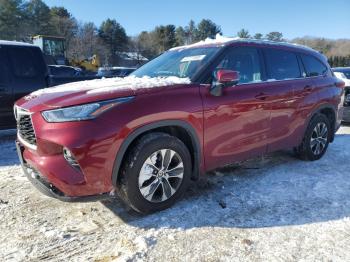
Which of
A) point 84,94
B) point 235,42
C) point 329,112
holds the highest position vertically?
point 235,42

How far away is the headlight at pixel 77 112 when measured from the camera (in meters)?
3.09

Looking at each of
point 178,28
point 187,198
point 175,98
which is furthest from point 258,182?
point 178,28

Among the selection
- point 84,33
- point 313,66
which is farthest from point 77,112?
point 84,33

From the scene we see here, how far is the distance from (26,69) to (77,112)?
15.0 ft

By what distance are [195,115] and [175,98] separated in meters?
0.29

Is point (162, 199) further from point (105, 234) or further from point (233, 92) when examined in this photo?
point (233, 92)

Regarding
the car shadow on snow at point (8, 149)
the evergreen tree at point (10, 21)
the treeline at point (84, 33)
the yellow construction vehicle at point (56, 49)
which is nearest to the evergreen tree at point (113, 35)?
the treeline at point (84, 33)

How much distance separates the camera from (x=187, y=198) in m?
4.03

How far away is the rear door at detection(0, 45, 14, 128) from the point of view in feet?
21.9

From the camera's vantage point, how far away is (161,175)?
3590 mm

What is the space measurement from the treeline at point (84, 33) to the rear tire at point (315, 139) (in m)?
42.8

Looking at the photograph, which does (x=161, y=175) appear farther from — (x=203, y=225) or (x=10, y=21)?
(x=10, y=21)

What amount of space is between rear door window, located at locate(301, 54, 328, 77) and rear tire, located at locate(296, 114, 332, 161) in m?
0.66

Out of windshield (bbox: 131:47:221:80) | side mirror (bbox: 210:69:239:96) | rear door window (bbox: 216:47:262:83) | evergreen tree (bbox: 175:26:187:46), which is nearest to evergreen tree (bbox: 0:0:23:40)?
evergreen tree (bbox: 175:26:187:46)
